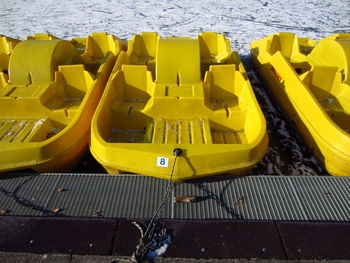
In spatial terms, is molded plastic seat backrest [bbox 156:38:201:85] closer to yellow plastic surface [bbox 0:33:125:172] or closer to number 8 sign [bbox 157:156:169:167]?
yellow plastic surface [bbox 0:33:125:172]

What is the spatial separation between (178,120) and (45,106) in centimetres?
178

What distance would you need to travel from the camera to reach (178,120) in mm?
3447

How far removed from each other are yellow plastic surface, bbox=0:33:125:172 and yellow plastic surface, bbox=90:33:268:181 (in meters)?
0.29

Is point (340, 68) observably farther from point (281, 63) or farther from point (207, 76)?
point (207, 76)

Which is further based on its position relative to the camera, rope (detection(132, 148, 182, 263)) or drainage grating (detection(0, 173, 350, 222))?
drainage grating (detection(0, 173, 350, 222))

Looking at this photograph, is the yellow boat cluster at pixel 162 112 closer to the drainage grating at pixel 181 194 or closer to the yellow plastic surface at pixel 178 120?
the yellow plastic surface at pixel 178 120

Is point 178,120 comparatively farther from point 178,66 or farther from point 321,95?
point 321,95

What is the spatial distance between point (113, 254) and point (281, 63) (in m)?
3.79

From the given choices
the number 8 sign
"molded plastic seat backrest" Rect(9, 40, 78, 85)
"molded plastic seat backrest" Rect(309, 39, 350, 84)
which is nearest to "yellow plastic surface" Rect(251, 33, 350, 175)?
"molded plastic seat backrest" Rect(309, 39, 350, 84)

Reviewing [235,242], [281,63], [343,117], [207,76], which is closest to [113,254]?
[235,242]

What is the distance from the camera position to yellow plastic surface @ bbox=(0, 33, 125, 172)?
8.89 feet

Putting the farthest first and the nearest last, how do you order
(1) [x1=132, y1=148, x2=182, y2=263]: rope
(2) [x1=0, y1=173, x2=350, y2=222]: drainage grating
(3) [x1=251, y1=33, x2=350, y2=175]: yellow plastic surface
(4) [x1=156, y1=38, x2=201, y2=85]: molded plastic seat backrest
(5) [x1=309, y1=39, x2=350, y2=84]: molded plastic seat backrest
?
1. (5) [x1=309, y1=39, x2=350, y2=84]: molded plastic seat backrest
2. (4) [x1=156, y1=38, x2=201, y2=85]: molded plastic seat backrest
3. (3) [x1=251, y1=33, x2=350, y2=175]: yellow plastic surface
4. (2) [x1=0, y1=173, x2=350, y2=222]: drainage grating
5. (1) [x1=132, y1=148, x2=182, y2=263]: rope

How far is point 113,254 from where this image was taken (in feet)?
6.55

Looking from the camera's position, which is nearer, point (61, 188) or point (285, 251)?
point (285, 251)
